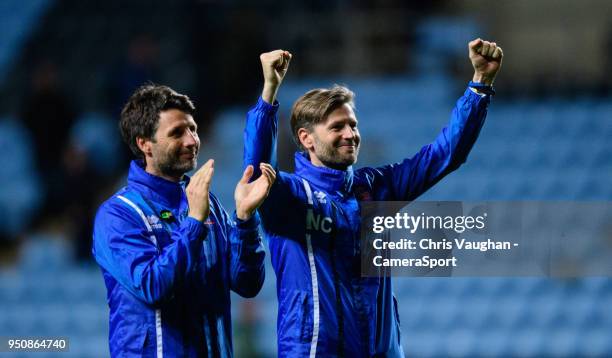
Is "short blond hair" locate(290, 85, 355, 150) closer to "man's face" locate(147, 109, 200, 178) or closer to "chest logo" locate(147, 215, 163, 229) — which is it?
"man's face" locate(147, 109, 200, 178)

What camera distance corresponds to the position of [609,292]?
26.1 feet

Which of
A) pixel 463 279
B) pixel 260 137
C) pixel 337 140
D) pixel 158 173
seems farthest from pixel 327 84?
pixel 260 137

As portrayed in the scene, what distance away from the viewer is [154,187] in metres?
3.74

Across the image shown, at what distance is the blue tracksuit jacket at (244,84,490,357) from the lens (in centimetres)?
363

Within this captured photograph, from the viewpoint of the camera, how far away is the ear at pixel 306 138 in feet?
12.8

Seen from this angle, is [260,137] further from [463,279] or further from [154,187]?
[463,279]

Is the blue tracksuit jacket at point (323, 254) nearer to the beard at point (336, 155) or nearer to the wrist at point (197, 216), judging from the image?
the beard at point (336, 155)

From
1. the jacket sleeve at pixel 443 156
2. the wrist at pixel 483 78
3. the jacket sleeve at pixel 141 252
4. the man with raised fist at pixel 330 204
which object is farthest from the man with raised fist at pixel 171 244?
the wrist at pixel 483 78

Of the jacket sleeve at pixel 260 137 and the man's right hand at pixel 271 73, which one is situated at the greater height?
the man's right hand at pixel 271 73

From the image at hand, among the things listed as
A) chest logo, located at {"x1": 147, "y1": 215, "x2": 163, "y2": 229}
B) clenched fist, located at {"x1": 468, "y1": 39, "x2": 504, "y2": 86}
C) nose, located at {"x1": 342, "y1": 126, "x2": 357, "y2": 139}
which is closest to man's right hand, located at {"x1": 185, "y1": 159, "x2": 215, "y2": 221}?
chest logo, located at {"x1": 147, "y1": 215, "x2": 163, "y2": 229}

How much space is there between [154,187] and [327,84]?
5856 millimetres

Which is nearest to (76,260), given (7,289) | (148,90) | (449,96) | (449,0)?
(7,289)

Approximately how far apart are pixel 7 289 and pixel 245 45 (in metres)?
2.87

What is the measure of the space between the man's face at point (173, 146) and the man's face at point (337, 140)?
0.44 meters
